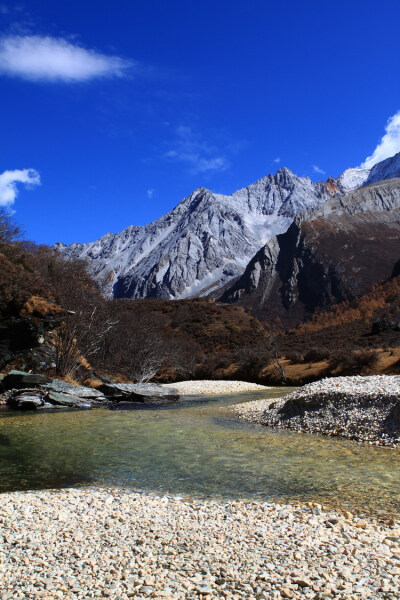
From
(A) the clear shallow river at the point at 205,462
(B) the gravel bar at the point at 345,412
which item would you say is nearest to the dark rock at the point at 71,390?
(A) the clear shallow river at the point at 205,462

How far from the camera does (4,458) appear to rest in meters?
10.8

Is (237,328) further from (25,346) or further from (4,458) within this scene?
(4,458)

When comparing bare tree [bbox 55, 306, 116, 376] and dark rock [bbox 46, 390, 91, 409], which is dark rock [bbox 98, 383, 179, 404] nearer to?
dark rock [bbox 46, 390, 91, 409]

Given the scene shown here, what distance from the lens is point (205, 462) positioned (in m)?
10.4

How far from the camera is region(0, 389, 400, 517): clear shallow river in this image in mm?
8102

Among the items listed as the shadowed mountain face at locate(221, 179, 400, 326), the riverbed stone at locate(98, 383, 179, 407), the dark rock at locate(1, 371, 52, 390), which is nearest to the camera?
the dark rock at locate(1, 371, 52, 390)

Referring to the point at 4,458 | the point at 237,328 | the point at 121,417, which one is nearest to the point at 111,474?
the point at 4,458

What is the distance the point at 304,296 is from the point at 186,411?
15543 centimetres

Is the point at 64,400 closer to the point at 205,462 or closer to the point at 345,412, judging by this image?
the point at 205,462

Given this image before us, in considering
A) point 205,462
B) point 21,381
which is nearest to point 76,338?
point 21,381

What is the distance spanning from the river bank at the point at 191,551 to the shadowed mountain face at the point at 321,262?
147095 mm

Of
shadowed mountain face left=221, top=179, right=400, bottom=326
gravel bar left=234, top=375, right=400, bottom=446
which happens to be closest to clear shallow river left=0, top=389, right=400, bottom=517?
gravel bar left=234, top=375, right=400, bottom=446

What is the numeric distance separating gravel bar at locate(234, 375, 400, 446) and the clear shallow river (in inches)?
37.7

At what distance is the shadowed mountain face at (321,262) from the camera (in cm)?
15512
